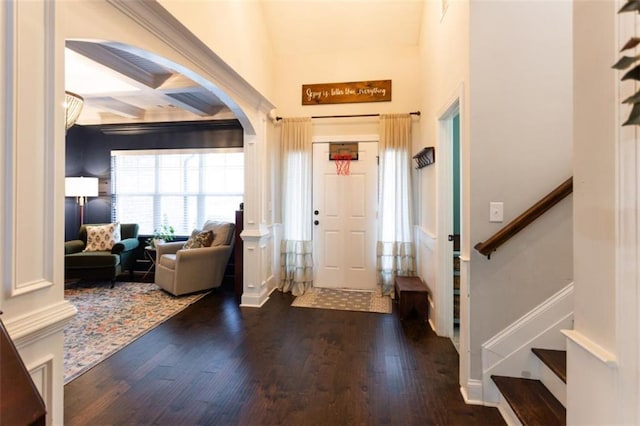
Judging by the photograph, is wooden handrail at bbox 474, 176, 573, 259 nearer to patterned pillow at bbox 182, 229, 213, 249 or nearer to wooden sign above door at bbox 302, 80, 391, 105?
wooden sign above door at bbox 302, 80, 391, 105

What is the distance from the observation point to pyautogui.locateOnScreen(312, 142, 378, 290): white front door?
163 inches

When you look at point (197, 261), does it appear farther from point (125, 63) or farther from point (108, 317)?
point (125, 63)

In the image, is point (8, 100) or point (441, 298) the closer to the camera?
point (8, 100)

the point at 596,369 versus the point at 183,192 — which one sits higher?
the point at 183,192

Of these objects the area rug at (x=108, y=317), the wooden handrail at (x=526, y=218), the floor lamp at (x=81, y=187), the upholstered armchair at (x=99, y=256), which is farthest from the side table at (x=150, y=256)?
the wooden handrail at (x=526, y=218)

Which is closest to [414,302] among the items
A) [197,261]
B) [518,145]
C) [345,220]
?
[345,220]

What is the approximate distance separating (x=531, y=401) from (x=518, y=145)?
151 cm

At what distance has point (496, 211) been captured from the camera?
187cm

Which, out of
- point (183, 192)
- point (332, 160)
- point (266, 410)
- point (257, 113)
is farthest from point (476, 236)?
point (183, 192)

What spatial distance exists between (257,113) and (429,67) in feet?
6.90

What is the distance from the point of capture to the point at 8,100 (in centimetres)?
102

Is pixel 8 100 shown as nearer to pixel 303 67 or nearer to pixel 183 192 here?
pixel 303 67

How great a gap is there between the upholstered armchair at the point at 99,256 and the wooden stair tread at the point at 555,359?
16.4 ft

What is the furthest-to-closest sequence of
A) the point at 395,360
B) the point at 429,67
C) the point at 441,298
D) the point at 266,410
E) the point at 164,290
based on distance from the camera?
the point at 164,290, the point at 429,67, the point at 441,298, the point at 395,360, the point at 266,410
